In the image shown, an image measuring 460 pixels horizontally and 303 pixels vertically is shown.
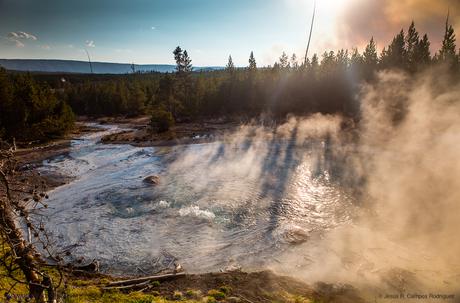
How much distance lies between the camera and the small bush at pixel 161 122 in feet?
172

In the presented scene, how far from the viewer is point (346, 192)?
22656mm

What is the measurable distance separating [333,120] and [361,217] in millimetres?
37771

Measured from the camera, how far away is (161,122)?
52.5m

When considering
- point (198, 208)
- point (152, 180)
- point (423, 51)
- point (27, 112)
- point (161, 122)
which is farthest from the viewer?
point (423, 51)

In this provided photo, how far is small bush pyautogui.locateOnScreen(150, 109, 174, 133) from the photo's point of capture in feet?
172

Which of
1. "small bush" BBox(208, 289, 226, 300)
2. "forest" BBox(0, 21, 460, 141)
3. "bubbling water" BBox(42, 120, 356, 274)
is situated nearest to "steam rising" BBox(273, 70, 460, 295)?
"bubbling water" BBox(42, 120, 356, 274)

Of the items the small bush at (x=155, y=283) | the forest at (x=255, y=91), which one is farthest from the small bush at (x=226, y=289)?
the forest at (x=255, y=91)

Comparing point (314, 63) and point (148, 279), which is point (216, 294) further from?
point (314, 63)

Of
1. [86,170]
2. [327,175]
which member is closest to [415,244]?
[327,175]

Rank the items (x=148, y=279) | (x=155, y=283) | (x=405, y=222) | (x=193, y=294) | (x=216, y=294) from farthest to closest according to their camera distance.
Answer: (x=405, y=222) < (x=148, y=279) < (x=155, y=283) < (x=193, y=294) < (x=216, y=294)

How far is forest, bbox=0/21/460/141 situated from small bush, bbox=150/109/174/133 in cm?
17

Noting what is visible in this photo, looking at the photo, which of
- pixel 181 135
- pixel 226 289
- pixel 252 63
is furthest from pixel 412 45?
pixel 226 289

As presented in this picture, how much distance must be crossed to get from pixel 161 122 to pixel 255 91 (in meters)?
25.8

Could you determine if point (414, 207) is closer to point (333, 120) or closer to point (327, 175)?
point (327, 175)
